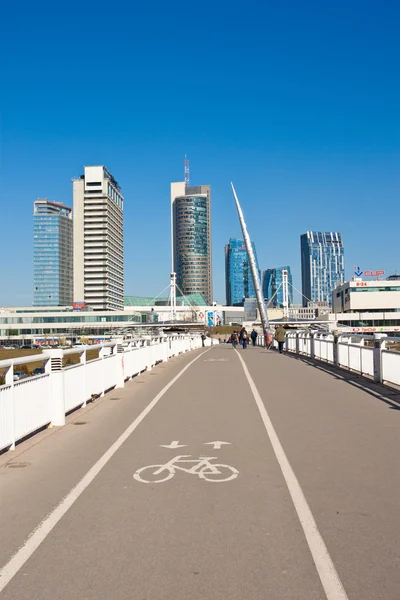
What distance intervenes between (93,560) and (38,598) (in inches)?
27.9

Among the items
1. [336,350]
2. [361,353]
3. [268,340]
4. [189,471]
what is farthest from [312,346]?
[189,471]

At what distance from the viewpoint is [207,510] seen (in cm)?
625

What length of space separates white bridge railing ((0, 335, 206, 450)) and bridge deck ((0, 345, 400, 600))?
1.22ft

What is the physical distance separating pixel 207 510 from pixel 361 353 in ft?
50.6

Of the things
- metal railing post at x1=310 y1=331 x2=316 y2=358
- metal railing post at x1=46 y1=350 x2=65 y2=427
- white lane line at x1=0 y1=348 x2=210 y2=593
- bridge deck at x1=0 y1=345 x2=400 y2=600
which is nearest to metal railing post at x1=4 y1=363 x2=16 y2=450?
bridge deck at x1=0 y1=345 x2=400 y2=600

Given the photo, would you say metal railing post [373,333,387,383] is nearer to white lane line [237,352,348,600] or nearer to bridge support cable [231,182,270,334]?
white lane line [237,352,348,600]

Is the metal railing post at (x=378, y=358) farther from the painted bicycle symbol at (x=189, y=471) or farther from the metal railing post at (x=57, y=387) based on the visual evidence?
the painted bicycle symbol at (x=189, y=471)

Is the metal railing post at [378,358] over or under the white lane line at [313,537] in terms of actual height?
Answer: over

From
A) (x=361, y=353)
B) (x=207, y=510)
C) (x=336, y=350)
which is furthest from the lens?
(x=336, y=350)

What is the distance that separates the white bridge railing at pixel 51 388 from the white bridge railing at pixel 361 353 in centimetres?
730

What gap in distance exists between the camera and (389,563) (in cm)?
484

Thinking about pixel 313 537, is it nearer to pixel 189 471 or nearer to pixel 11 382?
pixel 189 471

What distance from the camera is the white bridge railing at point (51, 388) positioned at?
8.95 m

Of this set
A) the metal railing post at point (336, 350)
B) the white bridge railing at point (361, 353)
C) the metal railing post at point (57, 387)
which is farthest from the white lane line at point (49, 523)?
the metal railing post at point (336, 350)
